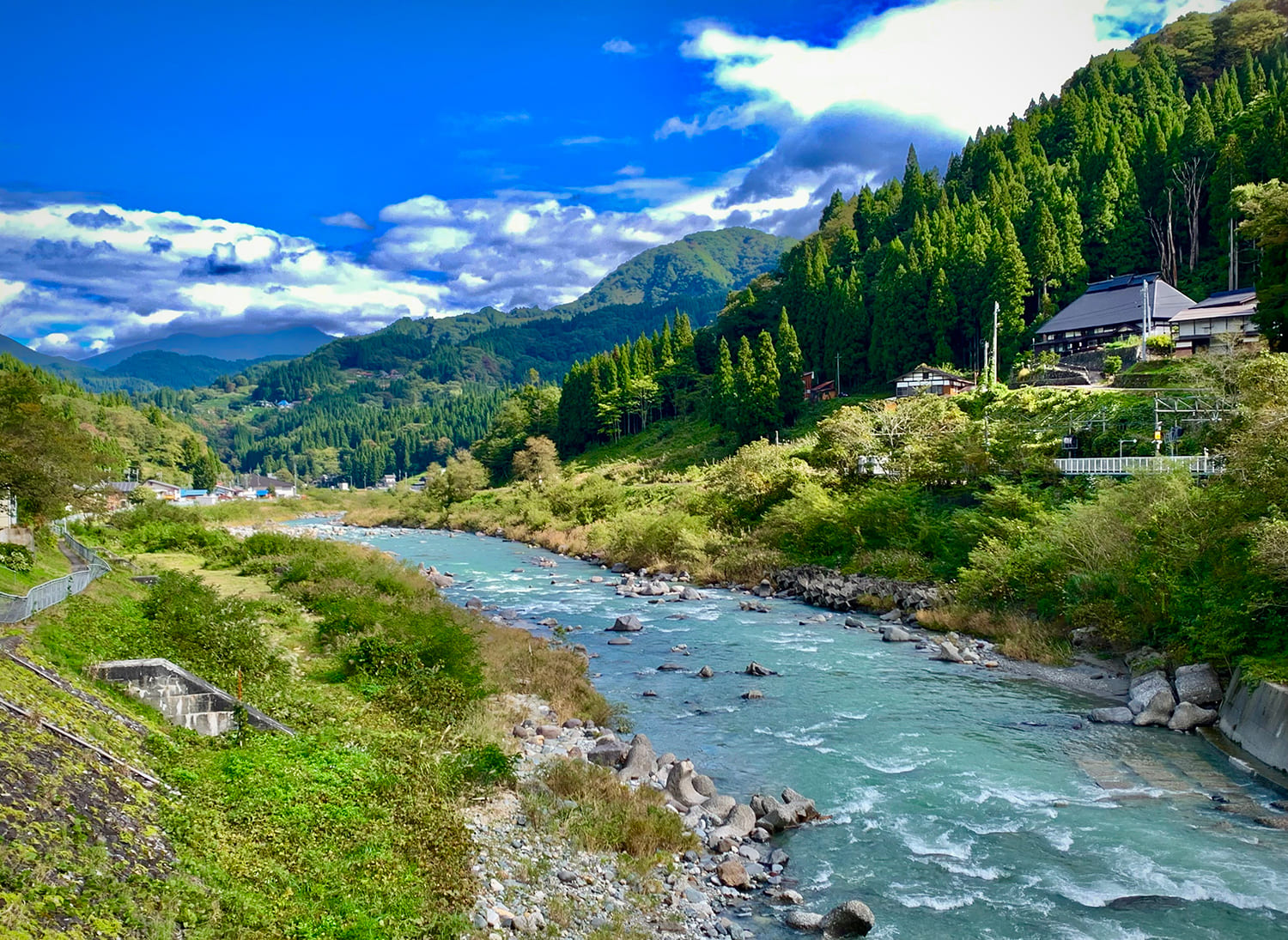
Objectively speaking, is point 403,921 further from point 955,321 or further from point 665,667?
point 955,321

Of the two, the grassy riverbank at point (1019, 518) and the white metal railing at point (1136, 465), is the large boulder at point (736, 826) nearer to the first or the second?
the grassy riverbank at point (1019, 518)

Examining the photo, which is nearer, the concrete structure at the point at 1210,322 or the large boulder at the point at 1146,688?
the large boulder at the point at 1146,688

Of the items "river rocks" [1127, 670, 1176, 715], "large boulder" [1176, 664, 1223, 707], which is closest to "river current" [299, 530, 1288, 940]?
"river rocks" [1127, 670, 1176, 715]

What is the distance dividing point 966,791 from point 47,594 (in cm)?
1842

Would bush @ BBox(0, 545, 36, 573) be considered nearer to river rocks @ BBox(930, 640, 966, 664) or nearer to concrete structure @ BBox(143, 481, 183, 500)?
river rocks @ BBox(930, 640, 966, 664)

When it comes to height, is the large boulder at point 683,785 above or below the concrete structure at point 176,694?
below

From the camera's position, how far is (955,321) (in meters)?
63.7

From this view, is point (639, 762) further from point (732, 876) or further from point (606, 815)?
point (732, 876)

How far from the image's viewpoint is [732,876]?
11148mm

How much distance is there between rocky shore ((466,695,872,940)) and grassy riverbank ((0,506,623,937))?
0.53 m

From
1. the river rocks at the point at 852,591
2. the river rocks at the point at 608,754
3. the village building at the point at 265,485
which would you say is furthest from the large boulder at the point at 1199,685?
the village building at the point at 265,485

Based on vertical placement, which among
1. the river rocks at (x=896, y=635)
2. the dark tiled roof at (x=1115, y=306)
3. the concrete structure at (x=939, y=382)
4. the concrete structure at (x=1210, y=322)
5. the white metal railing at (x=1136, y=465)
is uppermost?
the dark tiled roof at (x=1115, y=306)

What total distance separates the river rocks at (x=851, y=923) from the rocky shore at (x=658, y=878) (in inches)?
0.4

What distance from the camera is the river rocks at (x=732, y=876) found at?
36.4 feet
